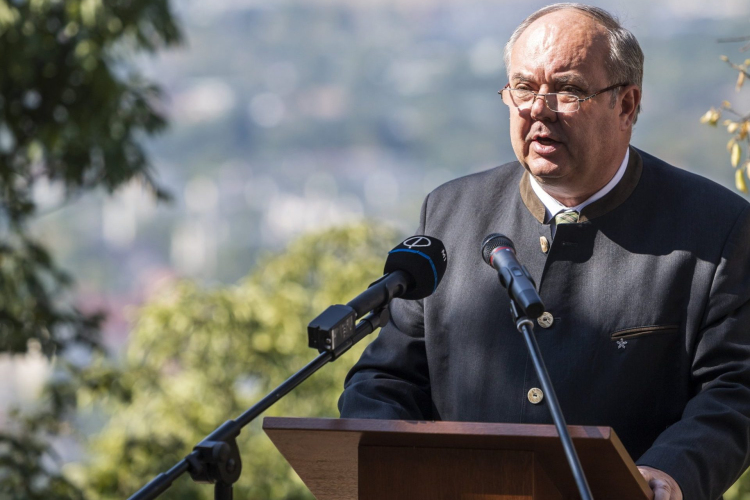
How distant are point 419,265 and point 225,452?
569 millimetres

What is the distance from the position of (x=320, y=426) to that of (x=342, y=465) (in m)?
0.21

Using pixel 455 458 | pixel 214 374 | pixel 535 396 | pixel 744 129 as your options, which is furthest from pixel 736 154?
pixel 214 374

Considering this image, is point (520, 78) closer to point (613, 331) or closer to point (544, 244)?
point (544, 244)

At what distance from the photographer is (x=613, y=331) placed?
2480 mm

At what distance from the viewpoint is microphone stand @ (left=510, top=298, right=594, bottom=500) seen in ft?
5.16

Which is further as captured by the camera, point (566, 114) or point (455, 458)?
point (566, 114)

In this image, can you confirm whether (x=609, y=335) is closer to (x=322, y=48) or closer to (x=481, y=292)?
(x=481, y=292)

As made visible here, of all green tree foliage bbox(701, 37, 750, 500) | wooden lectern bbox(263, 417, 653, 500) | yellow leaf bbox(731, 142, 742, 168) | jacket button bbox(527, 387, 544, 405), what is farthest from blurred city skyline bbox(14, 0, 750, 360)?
wooden lectern bbox(263, 417, 653, 500)

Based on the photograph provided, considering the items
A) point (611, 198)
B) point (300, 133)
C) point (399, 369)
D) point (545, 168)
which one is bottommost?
point (300, 133)

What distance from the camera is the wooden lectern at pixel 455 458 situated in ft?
5.84

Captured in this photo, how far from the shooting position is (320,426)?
6.14ft

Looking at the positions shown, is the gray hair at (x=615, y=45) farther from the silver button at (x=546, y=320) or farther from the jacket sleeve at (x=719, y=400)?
the silver button at (x=546, y=320)

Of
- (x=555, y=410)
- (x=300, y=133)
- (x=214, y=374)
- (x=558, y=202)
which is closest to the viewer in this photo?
(x=555, y=410)

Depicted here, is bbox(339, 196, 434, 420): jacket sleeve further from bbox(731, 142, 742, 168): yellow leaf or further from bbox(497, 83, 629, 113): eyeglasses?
bbox(731, 142, 742, 168): yellow leaf
